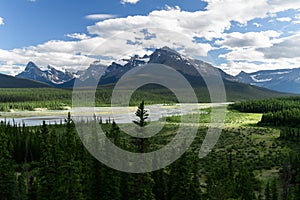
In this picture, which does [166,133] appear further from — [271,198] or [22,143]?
[271,198]

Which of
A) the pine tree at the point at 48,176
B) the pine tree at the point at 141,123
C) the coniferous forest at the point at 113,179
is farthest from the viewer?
the pine tree at the point at 48,176

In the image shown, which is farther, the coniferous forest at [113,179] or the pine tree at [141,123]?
the coniferous forest at [113,179]

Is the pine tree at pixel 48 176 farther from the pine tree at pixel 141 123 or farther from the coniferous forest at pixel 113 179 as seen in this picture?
the pine tree at pixel 141 123

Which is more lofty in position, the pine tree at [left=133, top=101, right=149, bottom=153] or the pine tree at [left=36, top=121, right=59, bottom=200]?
the pine tree at [left=133, top=101, right=149, bottom=153]

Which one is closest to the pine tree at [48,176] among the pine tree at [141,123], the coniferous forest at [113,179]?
the coniferous forest at [113,179]

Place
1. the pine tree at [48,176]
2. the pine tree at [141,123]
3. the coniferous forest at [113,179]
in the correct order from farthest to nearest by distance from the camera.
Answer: the pine tree at [48,176] → the coniferous forest at [113,179] → the pine tree at [141,123]

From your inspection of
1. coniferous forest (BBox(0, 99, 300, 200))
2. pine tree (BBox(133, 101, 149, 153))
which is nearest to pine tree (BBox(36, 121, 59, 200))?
coniferous forest (BBox(0, 99, 300, 200))

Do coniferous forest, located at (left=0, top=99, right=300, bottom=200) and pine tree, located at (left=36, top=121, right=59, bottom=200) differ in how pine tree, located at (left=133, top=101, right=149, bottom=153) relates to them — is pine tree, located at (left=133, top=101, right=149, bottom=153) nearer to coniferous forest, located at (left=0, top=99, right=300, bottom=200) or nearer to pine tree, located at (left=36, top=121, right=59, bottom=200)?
coniferous forest, located at (left=0, top=99, right=300, bottom=200)

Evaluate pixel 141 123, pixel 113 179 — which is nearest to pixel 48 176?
pixel 113 179

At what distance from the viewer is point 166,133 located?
4592 inches

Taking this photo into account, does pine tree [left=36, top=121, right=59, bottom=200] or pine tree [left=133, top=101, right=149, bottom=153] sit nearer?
pine tree [left=133, top=101, right=149, bottom=153]

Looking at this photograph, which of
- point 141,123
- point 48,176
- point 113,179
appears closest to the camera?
point 141,123

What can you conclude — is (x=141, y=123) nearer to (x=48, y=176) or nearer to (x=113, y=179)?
(x=113, y=179)

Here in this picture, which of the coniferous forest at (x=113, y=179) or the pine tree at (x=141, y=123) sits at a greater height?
the pine tree at (x=141, y=123)
